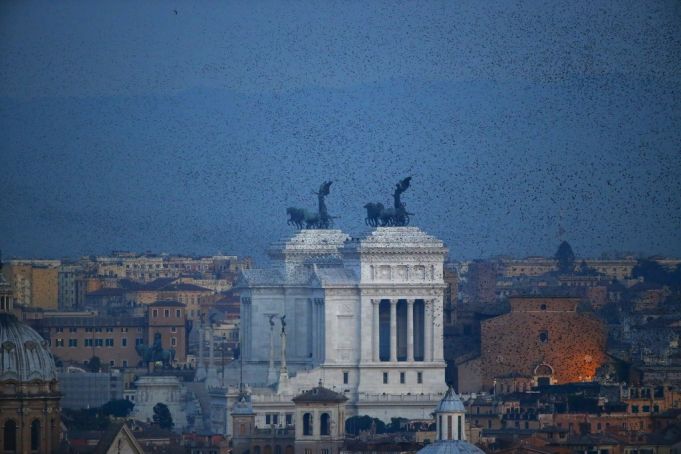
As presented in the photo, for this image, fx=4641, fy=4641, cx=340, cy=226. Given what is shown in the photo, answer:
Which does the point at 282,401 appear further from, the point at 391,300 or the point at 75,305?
the point at 75,305

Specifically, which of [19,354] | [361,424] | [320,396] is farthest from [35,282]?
[19,354]

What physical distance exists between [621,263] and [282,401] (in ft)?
99.4

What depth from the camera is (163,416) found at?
131750 mm

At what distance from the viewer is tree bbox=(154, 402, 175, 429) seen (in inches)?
5123

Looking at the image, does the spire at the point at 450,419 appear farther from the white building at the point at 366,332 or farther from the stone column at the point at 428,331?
the stone column at the point at 428,331

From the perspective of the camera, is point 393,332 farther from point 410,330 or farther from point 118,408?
point 118,408

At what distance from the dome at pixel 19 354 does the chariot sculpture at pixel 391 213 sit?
26.7 metres

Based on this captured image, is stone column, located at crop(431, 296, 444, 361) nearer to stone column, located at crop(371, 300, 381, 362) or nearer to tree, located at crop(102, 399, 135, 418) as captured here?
stone column, located at crop(371, 300, 381, 362)

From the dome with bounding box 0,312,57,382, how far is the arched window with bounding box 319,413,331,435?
11.0 meters

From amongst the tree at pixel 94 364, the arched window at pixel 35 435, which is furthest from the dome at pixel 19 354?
the tree at pixel 94 364

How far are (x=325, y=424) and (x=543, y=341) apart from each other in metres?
21.9

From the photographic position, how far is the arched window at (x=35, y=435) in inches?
4139

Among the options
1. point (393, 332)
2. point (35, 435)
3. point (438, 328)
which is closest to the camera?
point (35, 435)

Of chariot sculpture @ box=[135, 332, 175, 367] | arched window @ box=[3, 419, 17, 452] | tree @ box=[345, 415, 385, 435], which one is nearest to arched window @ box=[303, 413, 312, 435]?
tree @ box=[345, 415, 385, 435]
